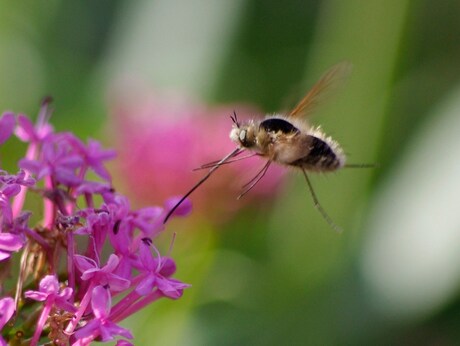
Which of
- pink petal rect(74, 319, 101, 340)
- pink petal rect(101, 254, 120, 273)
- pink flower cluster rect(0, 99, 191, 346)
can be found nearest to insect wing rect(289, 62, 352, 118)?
pink flower cluster rect(0, 99, 191, 346)

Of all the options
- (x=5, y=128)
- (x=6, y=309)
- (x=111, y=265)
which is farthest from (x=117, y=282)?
(x=5, y=128)

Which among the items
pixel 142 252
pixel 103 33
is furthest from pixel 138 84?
pixel 142 252

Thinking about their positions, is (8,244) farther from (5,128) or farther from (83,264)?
(5,128)

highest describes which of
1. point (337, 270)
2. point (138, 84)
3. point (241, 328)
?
point (138, 84)

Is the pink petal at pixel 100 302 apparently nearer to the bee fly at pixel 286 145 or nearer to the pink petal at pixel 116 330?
the pink petal at pixel 116 330

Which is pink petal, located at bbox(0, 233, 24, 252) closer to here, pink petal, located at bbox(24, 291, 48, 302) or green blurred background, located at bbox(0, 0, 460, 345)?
pink petal, located at bbox(24, 291, 48, 302)

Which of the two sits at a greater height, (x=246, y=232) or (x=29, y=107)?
(x=29, y=107)

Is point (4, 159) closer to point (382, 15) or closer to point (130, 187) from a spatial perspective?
point (130, 187)
